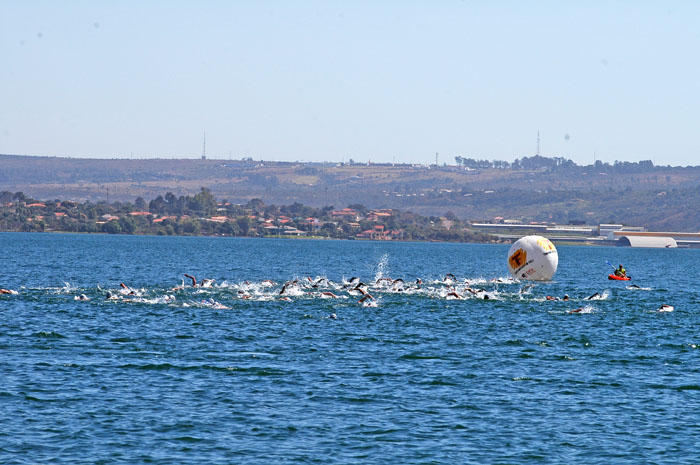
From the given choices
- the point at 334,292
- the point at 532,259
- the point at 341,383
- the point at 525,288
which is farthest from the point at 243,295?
the point at 341,383

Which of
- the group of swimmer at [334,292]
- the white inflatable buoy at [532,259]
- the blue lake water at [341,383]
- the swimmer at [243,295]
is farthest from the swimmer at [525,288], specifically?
the swimmer at [243,295]

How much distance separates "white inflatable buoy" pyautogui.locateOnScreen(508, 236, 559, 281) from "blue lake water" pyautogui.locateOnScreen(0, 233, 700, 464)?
540 inches

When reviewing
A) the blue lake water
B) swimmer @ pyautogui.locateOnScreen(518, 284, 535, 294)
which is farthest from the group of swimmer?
the blue lake water

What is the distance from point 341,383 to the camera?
3053 centimetres

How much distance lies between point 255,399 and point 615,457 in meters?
10.5

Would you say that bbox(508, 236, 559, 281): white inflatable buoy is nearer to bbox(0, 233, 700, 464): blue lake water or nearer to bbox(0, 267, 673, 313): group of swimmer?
bbox(0, 267, 673, 313): group of swimmer

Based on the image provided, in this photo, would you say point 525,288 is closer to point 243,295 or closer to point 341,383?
point 243,295

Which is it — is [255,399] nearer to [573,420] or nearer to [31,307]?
[573,420]

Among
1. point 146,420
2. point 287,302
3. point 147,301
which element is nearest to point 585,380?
point 146,420

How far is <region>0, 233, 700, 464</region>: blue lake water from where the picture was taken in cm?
2336

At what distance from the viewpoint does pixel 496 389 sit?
30.2 meters

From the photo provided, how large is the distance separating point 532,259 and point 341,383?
41.6 metres

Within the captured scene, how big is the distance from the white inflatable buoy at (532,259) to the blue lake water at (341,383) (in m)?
13.7

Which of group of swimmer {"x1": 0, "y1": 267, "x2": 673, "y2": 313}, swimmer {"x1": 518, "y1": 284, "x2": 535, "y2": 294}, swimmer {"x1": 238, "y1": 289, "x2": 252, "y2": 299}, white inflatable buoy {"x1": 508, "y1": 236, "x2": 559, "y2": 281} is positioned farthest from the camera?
white inflatable buoy {"x1": 508, "y1": 236, "x2": 559, "y2": 281}
